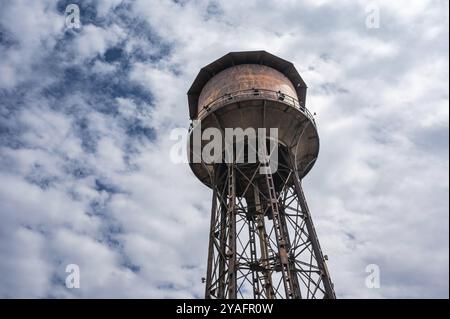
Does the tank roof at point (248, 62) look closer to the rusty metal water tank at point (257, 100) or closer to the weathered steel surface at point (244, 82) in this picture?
the rusty metal water tank at point (257, 100)

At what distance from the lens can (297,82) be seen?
66.2ft

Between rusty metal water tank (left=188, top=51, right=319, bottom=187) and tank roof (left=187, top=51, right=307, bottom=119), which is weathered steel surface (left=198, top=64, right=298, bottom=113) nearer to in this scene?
rusty metal water tank (left=188, top=51, right=319, bottom=187)

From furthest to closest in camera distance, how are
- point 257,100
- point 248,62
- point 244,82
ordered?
point 248,62, point 244,82, point 257,100

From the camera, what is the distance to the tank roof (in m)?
19.1

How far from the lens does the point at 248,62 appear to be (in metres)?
19.3

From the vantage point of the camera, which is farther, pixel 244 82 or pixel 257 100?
pixel 244 82

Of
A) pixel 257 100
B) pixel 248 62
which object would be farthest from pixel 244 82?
pixel 248 62

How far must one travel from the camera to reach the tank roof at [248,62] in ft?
62.7

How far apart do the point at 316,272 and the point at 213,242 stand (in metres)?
4.14

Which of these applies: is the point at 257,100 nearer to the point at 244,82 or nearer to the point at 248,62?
the point at 244,82

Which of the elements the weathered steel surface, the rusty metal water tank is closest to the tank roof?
the rusty metal water tank
